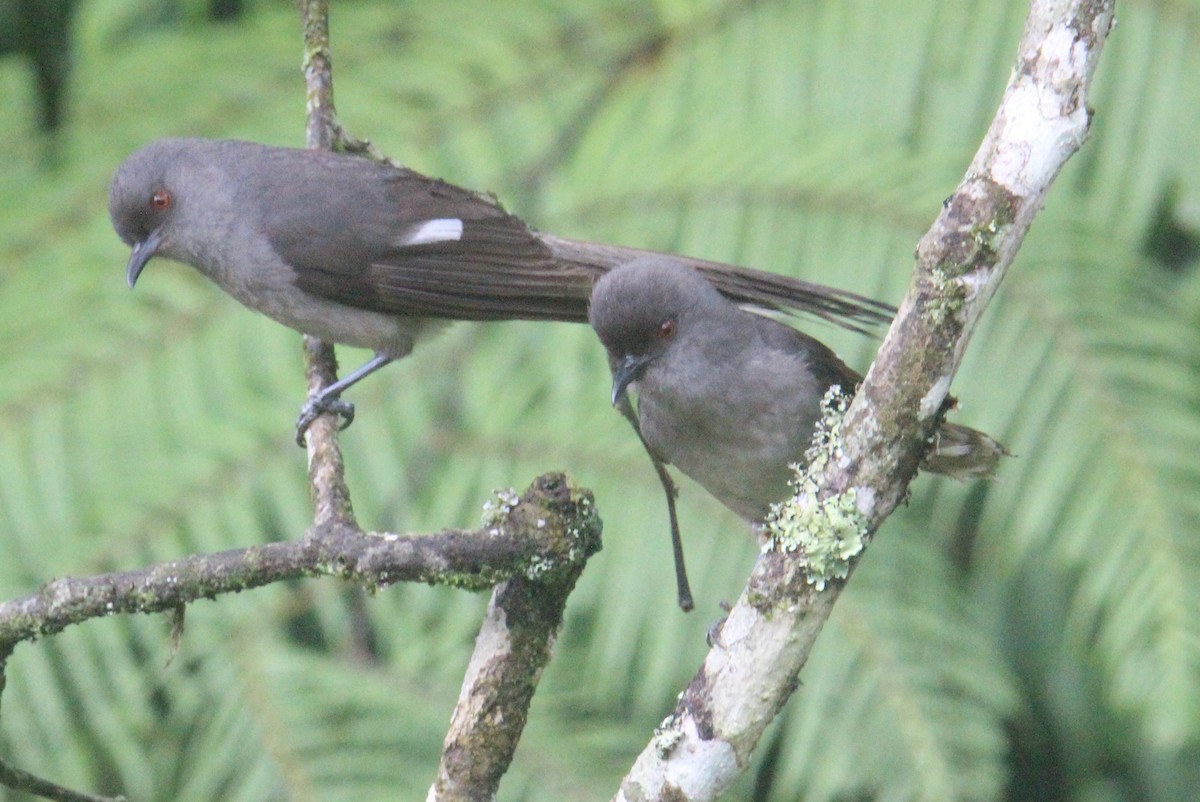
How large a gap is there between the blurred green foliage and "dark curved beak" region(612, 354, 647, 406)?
116cm

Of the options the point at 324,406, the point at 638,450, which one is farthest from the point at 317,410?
the point at 638,450

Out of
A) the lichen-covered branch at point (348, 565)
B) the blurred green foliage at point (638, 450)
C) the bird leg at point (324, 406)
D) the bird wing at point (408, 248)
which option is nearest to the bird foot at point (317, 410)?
the bird leg at point (324, 406)

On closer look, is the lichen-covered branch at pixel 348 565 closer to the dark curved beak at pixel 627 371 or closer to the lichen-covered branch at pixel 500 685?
the lichen-covered branch at pixel 500 685

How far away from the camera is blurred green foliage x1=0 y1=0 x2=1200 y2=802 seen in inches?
141

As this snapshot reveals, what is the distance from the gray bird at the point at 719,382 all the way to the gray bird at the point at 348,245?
0.29 m

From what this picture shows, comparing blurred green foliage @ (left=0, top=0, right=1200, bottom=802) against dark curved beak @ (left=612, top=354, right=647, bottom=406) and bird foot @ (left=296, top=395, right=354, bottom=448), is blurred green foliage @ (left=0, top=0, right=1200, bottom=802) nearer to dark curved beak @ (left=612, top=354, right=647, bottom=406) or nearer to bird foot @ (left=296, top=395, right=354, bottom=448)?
bird foot @ (left=296, top=395, right=354, bottom=448)

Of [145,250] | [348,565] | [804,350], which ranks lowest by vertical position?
[145,250]

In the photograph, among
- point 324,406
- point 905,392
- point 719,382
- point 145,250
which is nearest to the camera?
point 905,392

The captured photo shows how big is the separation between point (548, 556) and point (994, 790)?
1982 mm

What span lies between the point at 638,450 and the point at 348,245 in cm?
117

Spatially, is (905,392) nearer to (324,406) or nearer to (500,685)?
(500,685)

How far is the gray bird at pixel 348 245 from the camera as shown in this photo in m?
2.86

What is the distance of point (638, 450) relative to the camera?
384 centimetres

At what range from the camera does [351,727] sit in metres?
3.65
